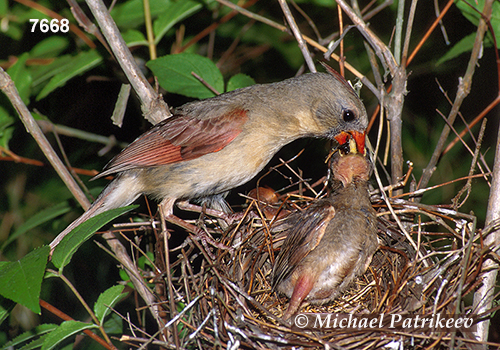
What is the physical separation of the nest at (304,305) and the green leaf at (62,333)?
35 centimetres

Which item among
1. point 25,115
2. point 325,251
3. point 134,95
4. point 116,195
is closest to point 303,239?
point 325,251

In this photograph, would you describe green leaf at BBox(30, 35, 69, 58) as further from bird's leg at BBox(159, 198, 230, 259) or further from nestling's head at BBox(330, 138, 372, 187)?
nestling's head at BBox(330, 138, 372, 187)

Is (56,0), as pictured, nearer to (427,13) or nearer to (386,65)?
(386,65)

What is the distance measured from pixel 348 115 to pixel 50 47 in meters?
2.97

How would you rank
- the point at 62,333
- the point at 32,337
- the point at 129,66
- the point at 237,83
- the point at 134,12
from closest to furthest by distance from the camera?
the point at 62,333, the point at 32,337, the point at 129,66, the point at 237,83, the point at 134,12

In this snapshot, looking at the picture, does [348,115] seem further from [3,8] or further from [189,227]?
[3,8]

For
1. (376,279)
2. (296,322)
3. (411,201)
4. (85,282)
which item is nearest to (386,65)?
(411,201)

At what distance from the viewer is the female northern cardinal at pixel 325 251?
3.26 metres

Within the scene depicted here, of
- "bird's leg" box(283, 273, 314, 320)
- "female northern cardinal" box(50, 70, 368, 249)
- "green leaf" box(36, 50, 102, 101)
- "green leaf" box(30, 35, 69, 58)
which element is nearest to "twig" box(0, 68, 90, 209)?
"female northern cardinal" box(50, 70, 368, 249)

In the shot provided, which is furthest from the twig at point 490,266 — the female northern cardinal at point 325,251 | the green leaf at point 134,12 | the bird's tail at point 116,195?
the green leaf at point 134,12

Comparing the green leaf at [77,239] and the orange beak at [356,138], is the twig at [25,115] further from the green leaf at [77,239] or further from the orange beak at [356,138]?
the orange beak at [356,138]

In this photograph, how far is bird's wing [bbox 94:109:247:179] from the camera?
3.84 metres

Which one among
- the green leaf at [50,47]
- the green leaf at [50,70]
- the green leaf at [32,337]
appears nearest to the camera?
the green leaf at [32,337]

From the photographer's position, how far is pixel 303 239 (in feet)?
10.7
